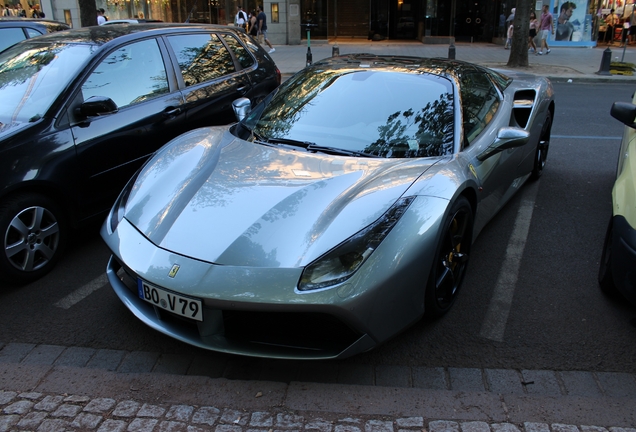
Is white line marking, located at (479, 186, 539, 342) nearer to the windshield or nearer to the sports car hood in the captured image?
the sports car hood

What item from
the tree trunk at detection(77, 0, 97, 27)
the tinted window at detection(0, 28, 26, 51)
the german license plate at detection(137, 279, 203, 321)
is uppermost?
the tree trunk at detection(77, 0, 97, 27)

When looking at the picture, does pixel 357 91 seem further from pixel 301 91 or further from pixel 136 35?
pixel 136 35

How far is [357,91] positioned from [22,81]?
2652 millimetres

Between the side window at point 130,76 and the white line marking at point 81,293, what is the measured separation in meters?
1.45

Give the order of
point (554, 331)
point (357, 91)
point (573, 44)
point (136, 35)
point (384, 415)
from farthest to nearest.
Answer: point (573, 44) → point (136, 35) → point (357, 91) → point (554, 331) → point (384, 415)

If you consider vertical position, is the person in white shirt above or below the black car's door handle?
above

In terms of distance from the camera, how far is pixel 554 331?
3.15 meters

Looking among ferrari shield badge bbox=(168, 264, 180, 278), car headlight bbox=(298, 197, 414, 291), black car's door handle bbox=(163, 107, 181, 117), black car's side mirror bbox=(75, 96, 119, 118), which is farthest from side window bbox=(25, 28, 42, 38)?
car headlight bbox=(298, 197, 414, 291)

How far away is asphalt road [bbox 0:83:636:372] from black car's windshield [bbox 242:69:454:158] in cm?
110

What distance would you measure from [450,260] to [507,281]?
0.78 metres

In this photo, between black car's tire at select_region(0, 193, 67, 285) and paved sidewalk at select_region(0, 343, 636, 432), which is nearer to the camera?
paved sidewalk at select_region(0, 343, 636, 432)

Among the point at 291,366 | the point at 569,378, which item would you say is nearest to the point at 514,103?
the point at 569,378

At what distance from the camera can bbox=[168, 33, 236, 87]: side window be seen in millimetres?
5047

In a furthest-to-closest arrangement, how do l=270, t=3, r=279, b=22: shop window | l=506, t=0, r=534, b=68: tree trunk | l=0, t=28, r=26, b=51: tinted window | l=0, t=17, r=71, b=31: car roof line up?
1. l=270, t=3, r=279, b=22: shop window
2. l=506, t=0, r=534, b=68: tree trunk
3. l=0, t=17, r=71, b=31: car roof
4. l=0, t=28, r=26, b=51: tinted window
